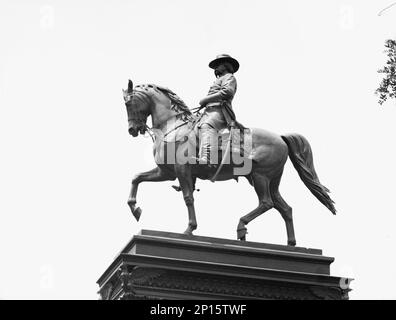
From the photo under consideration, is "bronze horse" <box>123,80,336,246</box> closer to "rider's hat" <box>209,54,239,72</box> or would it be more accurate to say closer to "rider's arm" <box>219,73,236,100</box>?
"rider's arm" <box>219,73,236,100</box>

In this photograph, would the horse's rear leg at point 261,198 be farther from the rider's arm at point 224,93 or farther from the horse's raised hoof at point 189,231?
the rider's arm at point 224,93

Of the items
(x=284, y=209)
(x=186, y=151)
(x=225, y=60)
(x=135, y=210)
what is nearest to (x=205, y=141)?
(x=186, y=151)

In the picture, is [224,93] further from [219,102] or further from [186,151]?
[186,151]

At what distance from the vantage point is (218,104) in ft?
64.4

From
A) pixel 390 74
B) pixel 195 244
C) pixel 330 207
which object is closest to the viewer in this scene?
pixel 390 74

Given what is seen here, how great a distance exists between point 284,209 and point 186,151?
7.46ft

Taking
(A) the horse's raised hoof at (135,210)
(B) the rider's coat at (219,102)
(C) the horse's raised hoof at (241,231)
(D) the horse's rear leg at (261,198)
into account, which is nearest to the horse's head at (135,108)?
(B) the rider's coat at (219,102)

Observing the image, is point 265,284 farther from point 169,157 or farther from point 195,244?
point 169,157

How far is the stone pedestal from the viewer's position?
58.2 ft

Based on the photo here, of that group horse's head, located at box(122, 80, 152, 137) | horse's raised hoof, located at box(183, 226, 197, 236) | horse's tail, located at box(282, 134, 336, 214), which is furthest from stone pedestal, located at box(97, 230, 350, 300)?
horse's head, located at box(122, 80, 152, 137)

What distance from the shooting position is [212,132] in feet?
63.2

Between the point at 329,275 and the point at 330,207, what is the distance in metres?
1.63
